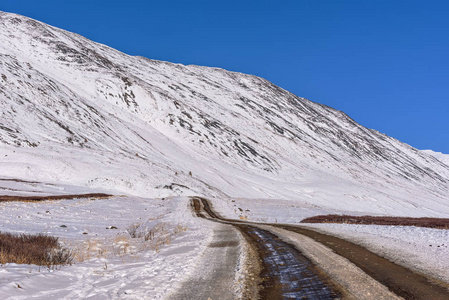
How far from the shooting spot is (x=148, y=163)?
77500 millimetres

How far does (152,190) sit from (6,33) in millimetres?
117409

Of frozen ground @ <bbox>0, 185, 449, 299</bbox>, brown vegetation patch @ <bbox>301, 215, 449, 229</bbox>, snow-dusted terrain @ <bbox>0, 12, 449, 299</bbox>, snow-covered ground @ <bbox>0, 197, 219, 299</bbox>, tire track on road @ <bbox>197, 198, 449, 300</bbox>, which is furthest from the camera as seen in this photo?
brown vegetation patch @ <bbox>301, 215, 449, 229</bbox>

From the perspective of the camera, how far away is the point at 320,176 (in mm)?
134500

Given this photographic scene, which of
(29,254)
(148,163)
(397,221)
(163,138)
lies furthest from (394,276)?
(163,138)

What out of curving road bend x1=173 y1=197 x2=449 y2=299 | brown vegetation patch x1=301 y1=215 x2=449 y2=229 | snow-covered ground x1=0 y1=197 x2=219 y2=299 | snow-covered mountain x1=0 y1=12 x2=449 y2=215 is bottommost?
snow-covered ground x1=0 y1=197 x2=219 y2=299

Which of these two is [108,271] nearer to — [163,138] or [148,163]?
[148,163]

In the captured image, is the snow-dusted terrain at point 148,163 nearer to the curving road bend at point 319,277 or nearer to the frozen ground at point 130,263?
the frozen ground at point 130,263

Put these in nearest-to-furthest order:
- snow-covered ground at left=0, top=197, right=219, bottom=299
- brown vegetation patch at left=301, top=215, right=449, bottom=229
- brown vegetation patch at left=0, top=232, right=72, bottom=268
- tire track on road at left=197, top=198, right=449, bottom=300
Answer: tire track on road at left=197, top=198, right=449, bottom=300
snow-covered ground at left=0, top=197, right=219, bottom=299
brown vegetation patch at left=0, top=232, right=72, bottom=268
brown vegetation patch at left=301, top=215, right=449, bottom=229

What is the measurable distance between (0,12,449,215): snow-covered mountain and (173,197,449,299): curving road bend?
172 ft

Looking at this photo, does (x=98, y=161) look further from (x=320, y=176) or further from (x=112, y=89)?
(x=320, y=176)

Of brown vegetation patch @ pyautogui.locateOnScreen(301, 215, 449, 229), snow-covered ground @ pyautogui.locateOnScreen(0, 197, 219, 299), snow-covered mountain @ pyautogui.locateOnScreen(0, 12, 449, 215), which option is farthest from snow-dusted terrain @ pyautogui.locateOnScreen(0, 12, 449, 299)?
brown vegetation patch @ pyautogui.locateOnScreen(301, 215, 449, 229)

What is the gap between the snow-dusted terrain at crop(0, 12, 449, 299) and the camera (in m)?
11.2

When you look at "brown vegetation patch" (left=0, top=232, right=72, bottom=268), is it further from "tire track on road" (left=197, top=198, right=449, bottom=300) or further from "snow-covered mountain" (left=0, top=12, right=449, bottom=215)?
"snow-covered mountain" (left=0, top=12, right=449, bottom=215)

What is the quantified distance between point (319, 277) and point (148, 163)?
237 feet
